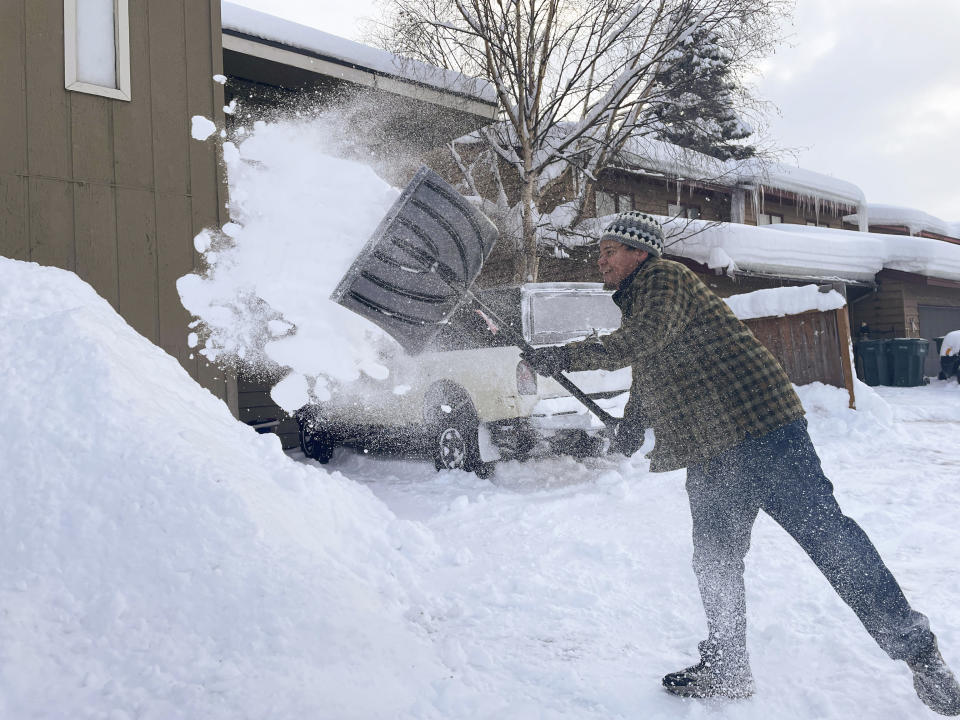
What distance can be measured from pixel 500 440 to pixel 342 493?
82.7 inches

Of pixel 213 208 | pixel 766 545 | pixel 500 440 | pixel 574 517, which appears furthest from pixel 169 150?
pixel 766 545

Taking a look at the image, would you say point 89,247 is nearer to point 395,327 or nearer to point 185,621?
point 395,327

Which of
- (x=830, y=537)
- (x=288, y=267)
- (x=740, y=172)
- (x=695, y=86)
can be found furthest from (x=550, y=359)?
(x=740, y=172)

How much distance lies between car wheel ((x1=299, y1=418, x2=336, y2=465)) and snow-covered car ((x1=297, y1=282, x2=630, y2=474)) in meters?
0.80

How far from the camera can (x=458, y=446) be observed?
6.62 metres

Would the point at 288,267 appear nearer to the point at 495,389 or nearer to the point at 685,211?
the point at 495,389

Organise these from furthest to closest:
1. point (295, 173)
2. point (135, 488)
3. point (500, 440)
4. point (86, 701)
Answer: point (295, 173) → point (500, 440) → point (135, 488) → point (86, 701)

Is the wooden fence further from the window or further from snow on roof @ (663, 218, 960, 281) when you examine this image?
the window

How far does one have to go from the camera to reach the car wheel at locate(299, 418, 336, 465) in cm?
800

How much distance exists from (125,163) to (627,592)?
4846 mm

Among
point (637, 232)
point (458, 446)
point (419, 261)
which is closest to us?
point (637, 232)

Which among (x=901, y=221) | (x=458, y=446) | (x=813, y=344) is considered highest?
(x=901, y=221)

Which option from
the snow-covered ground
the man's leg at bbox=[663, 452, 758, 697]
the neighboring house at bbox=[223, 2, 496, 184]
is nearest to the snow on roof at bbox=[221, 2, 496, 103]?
the neighboring house at bbox=[223, 2, 496, 184]

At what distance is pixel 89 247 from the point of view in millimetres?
5359
